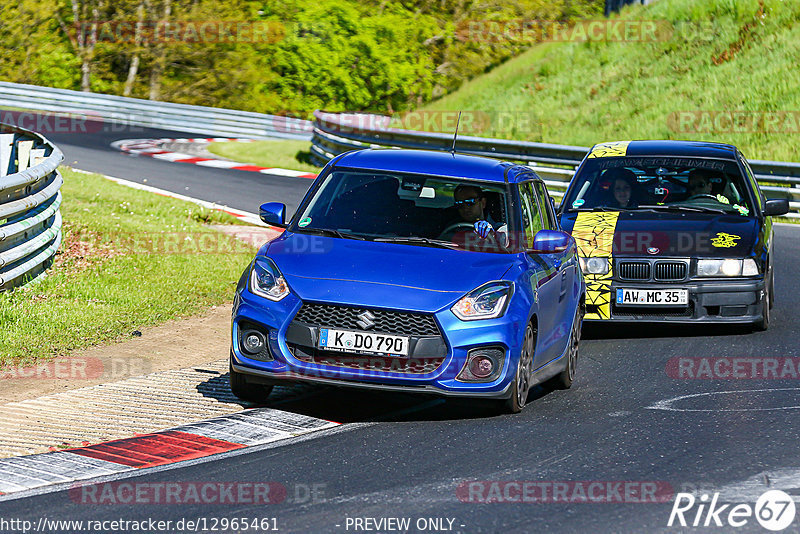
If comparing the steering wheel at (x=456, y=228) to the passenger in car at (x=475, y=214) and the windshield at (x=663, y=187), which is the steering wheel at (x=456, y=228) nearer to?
the passenger in car at (x=475, y=214)

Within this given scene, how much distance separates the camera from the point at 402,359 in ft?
23.3

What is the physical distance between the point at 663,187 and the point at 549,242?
3.90m

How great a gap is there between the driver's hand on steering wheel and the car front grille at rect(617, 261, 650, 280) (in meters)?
2.66

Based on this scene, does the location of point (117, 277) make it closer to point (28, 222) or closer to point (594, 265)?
point (28, 222)

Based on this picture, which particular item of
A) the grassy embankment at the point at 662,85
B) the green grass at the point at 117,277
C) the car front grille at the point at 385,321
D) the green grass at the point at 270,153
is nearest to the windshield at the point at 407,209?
the car front grille at the point at 385,321

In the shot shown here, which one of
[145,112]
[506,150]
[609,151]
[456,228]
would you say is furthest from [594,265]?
[145,112]

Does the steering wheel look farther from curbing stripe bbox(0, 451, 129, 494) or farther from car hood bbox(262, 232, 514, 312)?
curbing stripe bbox(0, 451, 129, 494)

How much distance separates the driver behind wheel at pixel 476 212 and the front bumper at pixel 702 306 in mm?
2579

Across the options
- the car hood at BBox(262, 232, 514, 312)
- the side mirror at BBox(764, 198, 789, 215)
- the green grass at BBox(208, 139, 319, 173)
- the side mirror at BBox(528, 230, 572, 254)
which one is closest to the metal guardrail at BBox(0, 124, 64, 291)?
the car hood at BBox(262, 232, 514, 312)

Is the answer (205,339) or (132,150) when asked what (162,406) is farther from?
(132,150)

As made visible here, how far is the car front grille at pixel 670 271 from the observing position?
10445 millimetres

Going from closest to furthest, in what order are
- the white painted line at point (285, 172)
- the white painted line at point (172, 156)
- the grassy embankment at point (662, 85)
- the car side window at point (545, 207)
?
the car side window at point (545, 207) < the white painted line at point (285, 172) < the white painted line at point (172, 156) < the grassy embankment at point (662, 85)

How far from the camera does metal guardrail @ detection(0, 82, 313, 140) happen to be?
36125 mm

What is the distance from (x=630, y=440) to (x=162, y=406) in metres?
2.94
